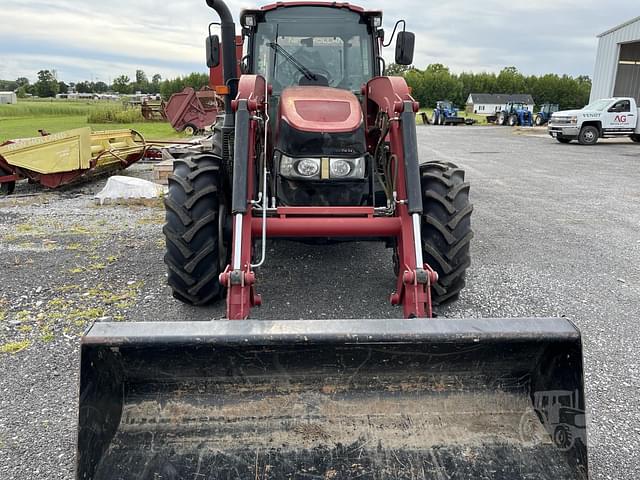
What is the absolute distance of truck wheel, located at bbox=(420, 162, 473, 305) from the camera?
3.54 metres

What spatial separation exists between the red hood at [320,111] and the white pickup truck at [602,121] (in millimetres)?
19225

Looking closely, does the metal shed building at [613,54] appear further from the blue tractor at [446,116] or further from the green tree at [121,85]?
the green tree at [121,85]

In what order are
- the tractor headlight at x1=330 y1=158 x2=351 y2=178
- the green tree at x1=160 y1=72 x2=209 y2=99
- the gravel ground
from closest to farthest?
1. the gravel ground
2. the tractor headlight at x1=330 y1=158 x2=351 y2=178
3. the green tree at x1=160 y1=72 x2=209 y2=99

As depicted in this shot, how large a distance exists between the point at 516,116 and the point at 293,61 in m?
34.6

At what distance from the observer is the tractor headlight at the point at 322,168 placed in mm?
3609

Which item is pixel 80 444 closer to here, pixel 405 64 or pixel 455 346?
pixel 455 346

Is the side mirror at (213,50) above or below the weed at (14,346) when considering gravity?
above

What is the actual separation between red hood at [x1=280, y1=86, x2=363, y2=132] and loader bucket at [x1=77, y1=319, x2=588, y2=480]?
5.85 feet

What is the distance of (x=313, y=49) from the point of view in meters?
4.52

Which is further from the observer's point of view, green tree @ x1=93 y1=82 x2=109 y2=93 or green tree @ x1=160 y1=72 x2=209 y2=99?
green tree @ x1=93 y1=82 x2=109 y2=93

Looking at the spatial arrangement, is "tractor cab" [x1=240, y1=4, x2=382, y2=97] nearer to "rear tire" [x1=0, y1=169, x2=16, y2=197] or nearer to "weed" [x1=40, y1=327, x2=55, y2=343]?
"weed" [x1=40, y1=327, x2=55, y2=343]

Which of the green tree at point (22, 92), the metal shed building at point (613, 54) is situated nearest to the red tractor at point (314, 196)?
the metal shed building at point (613, 54)

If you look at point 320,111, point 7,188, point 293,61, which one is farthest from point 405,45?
point 7,188

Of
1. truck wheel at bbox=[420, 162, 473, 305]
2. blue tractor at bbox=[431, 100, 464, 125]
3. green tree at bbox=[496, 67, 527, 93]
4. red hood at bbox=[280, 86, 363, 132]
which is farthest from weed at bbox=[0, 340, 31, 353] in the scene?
green tree at bbox=[496, 67, 527, 93]
